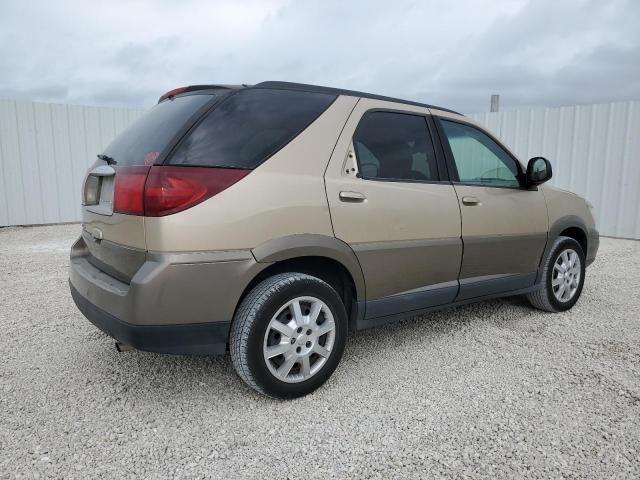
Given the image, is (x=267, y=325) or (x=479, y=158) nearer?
(x=267, y=325)

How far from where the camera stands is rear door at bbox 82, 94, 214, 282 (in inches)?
83.7

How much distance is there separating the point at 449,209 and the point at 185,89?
1801 millimetres

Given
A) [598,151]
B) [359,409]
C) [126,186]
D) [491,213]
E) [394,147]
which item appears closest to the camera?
[126,186]

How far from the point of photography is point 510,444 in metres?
2.08

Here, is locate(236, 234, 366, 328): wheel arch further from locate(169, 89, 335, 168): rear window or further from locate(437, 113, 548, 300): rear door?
locate(437, 113, 548, 300): rear door

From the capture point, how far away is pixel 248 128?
2.32 meters

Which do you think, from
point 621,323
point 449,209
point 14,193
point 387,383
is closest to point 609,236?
point 621,323

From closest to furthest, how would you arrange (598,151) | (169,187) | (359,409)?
(169,187), (359,409), (598,151)

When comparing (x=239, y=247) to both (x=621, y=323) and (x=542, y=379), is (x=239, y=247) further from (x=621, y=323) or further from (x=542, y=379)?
(x=621, y=323)

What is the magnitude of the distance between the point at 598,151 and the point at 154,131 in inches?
333

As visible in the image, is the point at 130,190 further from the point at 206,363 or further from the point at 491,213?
the point at 491,213

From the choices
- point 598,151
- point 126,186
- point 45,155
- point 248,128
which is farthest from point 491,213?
point 45,155

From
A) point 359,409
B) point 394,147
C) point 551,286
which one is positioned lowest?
point 359,409

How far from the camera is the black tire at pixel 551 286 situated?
379 centimetres
